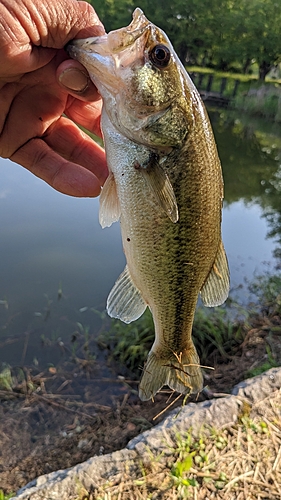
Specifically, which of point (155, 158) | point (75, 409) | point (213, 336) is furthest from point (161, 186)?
point (213, 336)

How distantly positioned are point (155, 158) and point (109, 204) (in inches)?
12.8

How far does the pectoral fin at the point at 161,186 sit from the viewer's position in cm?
175

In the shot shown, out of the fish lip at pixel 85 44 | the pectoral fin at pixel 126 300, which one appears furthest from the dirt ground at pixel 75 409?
the fish lip at pixel 85 44

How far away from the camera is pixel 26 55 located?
6.50ft

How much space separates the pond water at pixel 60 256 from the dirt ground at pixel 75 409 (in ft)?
1.51

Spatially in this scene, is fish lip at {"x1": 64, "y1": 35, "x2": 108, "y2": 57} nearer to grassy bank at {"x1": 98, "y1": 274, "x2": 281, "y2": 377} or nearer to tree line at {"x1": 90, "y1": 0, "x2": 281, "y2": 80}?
grassy bank at {"x1": 98, "y1": 274, "x2": 281, "y2": 377}

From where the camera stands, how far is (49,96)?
8.07 feet

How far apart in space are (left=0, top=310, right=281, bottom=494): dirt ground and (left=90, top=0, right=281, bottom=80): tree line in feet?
139

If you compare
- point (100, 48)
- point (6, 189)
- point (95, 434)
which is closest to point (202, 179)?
point (100, 48)

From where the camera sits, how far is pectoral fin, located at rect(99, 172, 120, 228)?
6.37 ft

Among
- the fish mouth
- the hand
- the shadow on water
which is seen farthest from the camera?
the shadow on water

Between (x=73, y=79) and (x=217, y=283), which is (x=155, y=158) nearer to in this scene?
(x=73, y=79)

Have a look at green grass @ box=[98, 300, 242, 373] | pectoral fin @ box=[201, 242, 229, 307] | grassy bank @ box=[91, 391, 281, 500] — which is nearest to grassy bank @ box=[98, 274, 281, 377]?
green grass @ box=[98, 300, 242, 373]

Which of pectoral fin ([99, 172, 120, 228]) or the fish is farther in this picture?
pectoral fin ([99, 172, 120, 228])
